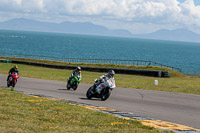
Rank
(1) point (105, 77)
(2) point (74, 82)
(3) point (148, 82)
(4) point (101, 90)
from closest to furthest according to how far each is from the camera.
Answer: (1) point (105, 77), (4) point (101, 90), (2) point (74, 82), (3) point (148, 82)

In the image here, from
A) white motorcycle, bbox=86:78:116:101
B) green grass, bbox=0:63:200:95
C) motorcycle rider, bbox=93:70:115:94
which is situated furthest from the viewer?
green grass, bbox=0:63:200:95

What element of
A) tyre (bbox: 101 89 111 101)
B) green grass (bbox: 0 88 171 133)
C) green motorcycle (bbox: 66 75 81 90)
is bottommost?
green grass (bbox: 0 88 171 133)

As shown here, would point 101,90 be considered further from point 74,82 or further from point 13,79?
point 13,79

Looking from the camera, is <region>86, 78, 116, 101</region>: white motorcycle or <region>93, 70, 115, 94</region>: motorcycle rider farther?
<region>86, 78, 116, 101</region>: white motorcycle

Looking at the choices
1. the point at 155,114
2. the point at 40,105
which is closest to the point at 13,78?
the point at 40,105

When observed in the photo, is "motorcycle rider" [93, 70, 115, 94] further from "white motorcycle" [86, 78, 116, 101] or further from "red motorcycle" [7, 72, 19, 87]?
"red motorcycle" [7, 72, 19, 87]

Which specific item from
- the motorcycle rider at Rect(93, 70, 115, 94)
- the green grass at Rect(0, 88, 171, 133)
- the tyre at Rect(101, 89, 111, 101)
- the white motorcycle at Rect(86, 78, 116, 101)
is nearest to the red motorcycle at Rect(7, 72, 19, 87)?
the white motorcycle at Rect(86, 78, 116, 101)

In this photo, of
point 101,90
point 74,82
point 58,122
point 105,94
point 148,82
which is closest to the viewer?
point 58,122

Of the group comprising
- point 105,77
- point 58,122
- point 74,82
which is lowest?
point 58,122

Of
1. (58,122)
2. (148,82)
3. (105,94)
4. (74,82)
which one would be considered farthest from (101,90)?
(148,82)

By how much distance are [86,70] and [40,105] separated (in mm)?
37949

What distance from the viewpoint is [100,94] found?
17.3m

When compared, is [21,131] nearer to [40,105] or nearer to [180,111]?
[40,105]

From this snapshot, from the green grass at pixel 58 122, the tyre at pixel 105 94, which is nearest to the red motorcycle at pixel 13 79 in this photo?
the tyre at pixel 105 94
